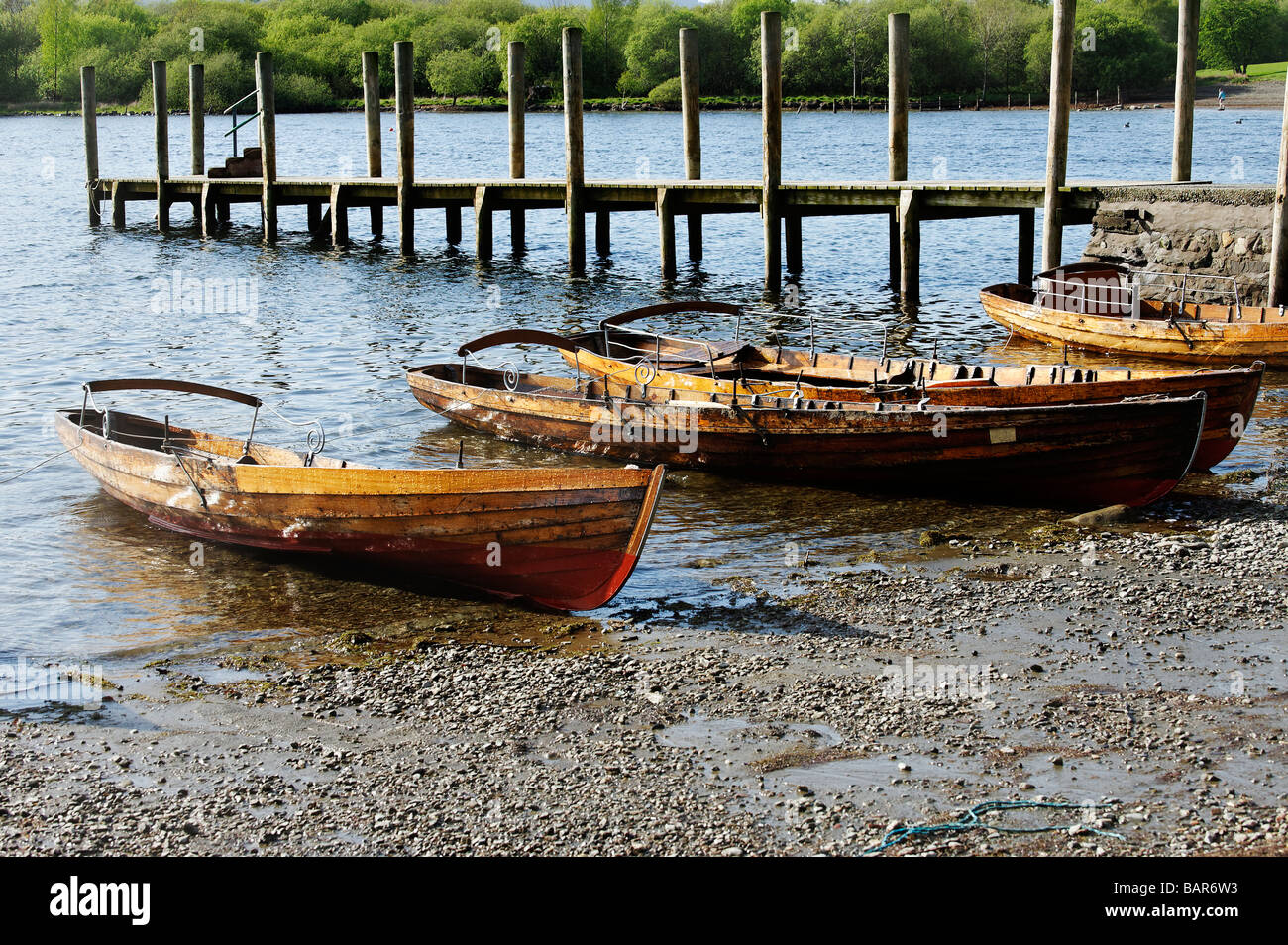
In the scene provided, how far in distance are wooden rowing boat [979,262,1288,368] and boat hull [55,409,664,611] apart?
38.1ft

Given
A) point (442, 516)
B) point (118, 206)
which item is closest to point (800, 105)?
point (118, 206)

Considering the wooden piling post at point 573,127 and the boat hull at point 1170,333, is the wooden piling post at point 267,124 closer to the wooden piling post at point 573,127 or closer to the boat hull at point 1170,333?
the wooden piling post at point 573,127

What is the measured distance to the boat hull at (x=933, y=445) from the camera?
510 inches

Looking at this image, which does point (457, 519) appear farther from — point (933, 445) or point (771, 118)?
point (771, 118)

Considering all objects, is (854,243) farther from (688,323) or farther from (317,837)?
(317,837)

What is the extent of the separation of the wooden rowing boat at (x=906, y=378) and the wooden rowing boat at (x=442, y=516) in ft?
14.5

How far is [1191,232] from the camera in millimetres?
20656

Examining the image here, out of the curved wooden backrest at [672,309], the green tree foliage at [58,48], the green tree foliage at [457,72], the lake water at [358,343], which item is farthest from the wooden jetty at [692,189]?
the green tree foliage at [58,48]

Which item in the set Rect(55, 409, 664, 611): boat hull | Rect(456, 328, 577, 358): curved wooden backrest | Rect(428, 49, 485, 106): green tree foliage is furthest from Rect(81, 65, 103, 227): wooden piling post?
Rect(428, 49, 485, 106): green tree foliage

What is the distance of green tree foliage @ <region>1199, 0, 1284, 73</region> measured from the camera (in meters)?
125

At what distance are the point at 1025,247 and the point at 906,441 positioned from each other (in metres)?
13.7

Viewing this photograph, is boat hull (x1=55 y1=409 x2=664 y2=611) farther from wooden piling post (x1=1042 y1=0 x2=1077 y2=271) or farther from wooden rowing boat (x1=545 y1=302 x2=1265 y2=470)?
wooden piling post (x1=1042 y1=0 x2=1077 y2=271)

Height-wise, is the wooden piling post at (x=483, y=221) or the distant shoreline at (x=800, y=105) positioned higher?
the distant shoreline at (x=800, y=105)

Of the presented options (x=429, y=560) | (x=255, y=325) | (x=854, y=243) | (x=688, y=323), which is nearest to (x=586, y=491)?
(x=429, y=560)
